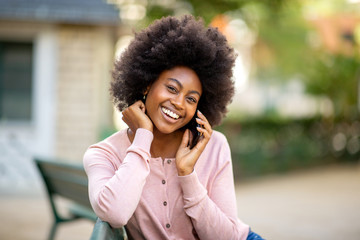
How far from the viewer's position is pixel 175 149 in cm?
245

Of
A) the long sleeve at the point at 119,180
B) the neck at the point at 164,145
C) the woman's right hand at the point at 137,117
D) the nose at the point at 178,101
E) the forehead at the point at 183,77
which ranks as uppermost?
the forehead at the point at 183,77

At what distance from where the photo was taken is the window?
26.7 ft

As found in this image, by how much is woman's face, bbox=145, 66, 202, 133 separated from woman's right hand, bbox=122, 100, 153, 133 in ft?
0.15

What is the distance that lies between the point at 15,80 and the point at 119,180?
666cm

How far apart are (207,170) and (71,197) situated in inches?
75.3

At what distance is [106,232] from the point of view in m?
1.88

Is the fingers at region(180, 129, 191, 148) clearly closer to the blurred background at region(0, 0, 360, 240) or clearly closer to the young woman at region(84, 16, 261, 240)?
the young woman at region(84, 16, 261, 240)

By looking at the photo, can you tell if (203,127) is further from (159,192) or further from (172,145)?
(159,192)

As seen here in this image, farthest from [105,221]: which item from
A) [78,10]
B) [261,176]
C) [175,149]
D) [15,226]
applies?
[261,176]

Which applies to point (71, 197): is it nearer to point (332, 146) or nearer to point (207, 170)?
point (207, 170)

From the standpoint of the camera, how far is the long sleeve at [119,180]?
2061 millimetres

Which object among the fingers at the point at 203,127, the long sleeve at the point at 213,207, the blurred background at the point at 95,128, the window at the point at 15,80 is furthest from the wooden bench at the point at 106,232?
the window at the point at 15,80

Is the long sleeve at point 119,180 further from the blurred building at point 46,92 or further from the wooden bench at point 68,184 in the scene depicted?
the blurred building at point 46,92

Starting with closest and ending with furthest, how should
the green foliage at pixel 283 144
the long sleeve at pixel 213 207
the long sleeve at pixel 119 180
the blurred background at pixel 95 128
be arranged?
the long sleeve at pixel 119 180
the long sleeve at pixel 213 207
the blurred background at pixel 95 128
the green foliage at pixel 283 144
